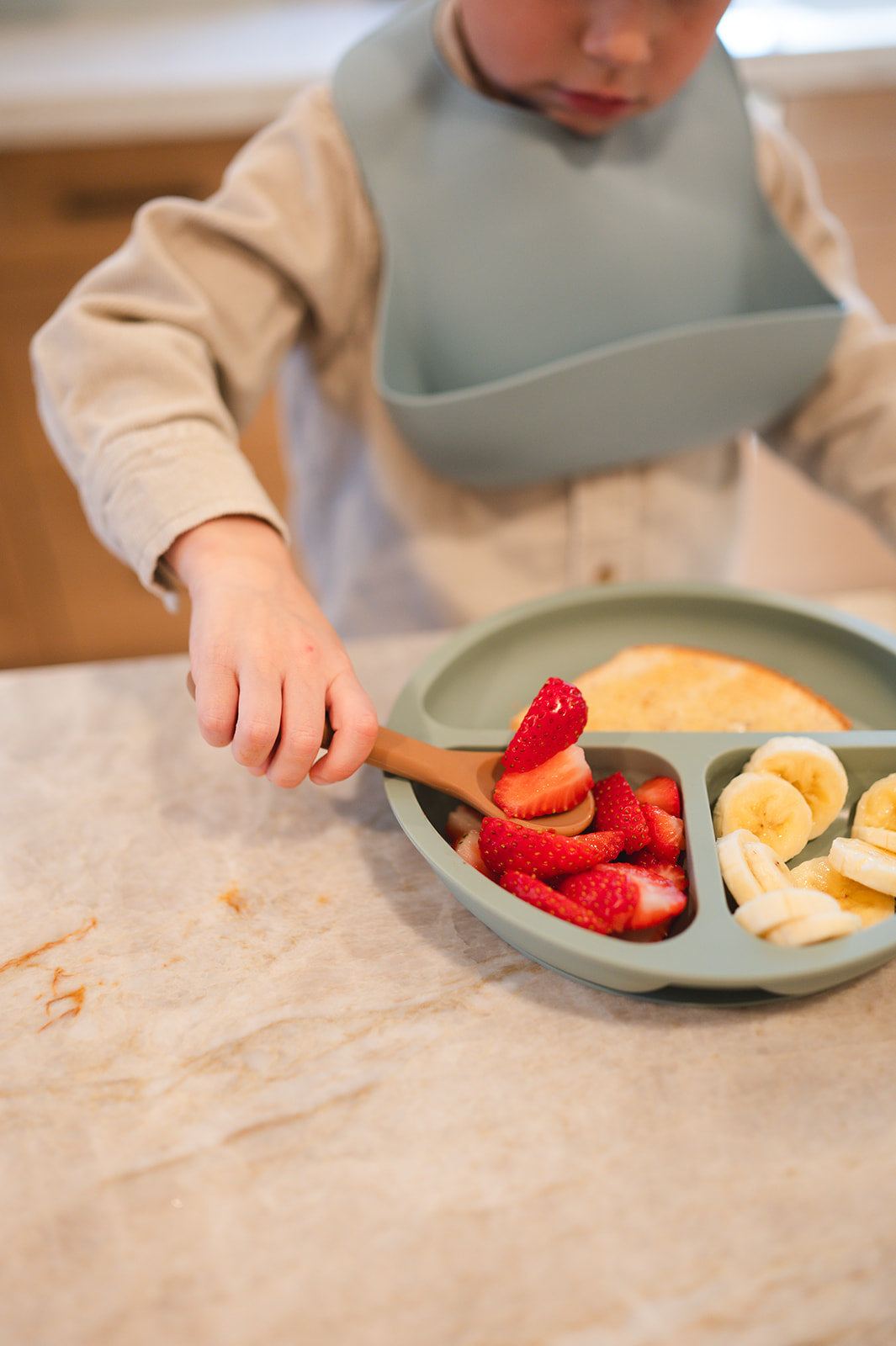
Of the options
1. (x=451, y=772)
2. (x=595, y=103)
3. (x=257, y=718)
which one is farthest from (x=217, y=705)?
(x=595, y=103)

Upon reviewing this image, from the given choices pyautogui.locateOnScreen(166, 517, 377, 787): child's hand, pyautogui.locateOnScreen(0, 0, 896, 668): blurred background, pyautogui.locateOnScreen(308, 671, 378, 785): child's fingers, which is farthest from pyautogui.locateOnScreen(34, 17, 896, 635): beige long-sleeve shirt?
pyautogui.locateOnScreen(0, 0, 896, 668): blurred background

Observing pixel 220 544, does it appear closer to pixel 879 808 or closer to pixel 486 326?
pixel 486 326

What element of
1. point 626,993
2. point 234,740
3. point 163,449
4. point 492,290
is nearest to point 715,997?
point 626,993

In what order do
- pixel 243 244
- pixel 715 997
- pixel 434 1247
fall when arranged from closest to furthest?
1. pixel 434 1247
2. pixel 715 997
3. pixel 243 244

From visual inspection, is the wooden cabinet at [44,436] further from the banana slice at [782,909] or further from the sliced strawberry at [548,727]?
the banana slice at [782,909]

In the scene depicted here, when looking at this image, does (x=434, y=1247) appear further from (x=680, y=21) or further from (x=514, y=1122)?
(x=680, y=21)

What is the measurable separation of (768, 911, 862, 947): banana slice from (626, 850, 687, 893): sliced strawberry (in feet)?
0.25

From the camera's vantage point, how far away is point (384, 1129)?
464 millimetres

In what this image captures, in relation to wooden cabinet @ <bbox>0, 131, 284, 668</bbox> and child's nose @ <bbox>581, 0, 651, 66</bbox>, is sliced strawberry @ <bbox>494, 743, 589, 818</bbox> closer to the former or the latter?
child's nose @ <bbox>581, 0, 651, 66</bbox>

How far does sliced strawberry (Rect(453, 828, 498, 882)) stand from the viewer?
564 mm

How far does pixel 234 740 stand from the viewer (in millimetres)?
565

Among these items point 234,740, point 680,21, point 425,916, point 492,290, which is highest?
point 680,21

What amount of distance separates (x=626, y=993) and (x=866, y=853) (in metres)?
0.17

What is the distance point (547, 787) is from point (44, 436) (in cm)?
162
